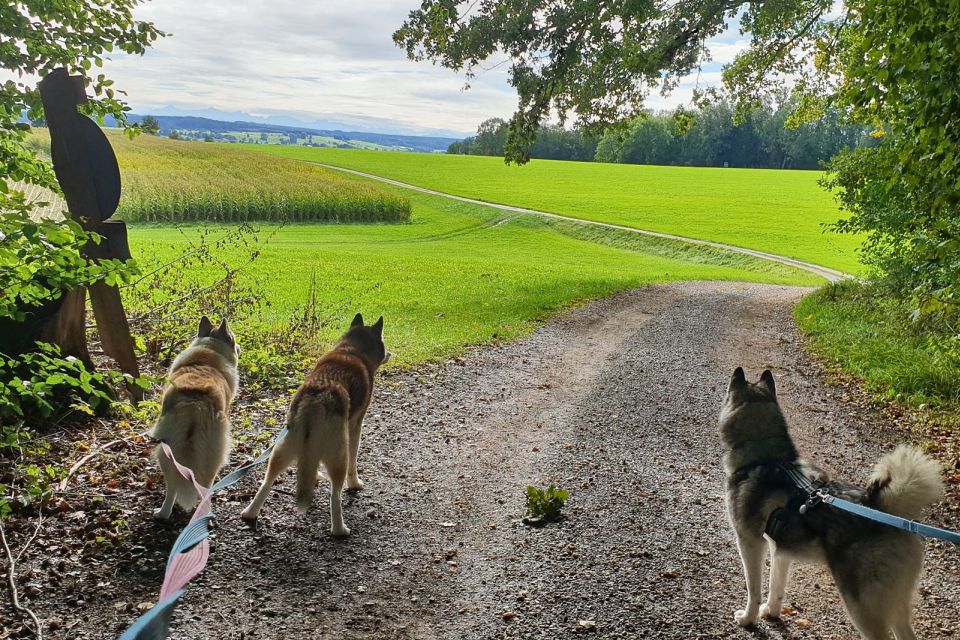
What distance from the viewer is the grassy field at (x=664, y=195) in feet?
137

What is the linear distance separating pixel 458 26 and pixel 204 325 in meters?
14.2

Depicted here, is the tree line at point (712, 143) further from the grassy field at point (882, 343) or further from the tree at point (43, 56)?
the tree at point (43, 56)

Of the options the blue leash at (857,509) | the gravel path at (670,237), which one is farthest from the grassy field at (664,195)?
the blue leash at (857,509)

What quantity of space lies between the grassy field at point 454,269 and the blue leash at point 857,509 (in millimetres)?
8038

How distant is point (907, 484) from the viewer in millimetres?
3566

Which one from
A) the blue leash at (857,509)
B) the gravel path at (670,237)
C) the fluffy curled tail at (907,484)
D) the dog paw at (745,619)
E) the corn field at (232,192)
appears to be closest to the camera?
the blue leash at (857,509)

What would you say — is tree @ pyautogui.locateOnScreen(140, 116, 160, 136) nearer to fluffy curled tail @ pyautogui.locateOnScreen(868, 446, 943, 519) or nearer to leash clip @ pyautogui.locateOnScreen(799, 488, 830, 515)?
leash clip @ pyautogui.locateOnScreen(799, 488, 830, 515)

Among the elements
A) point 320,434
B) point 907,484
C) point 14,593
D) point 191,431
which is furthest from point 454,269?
point 907,484

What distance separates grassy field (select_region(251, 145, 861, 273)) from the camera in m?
41.6

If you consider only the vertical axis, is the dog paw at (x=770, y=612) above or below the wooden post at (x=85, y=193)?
below

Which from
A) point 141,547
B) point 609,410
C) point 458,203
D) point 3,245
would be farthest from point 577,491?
point 458,203

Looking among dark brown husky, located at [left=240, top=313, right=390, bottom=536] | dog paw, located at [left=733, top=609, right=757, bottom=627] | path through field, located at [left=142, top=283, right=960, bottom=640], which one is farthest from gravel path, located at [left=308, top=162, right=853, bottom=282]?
dark brown husky, located at [left=240, top=313, right=390, bottom=536]

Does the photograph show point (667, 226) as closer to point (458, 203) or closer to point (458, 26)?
point (458, 203)

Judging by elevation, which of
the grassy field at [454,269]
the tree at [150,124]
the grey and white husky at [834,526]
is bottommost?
the grassy field at [454,269]
